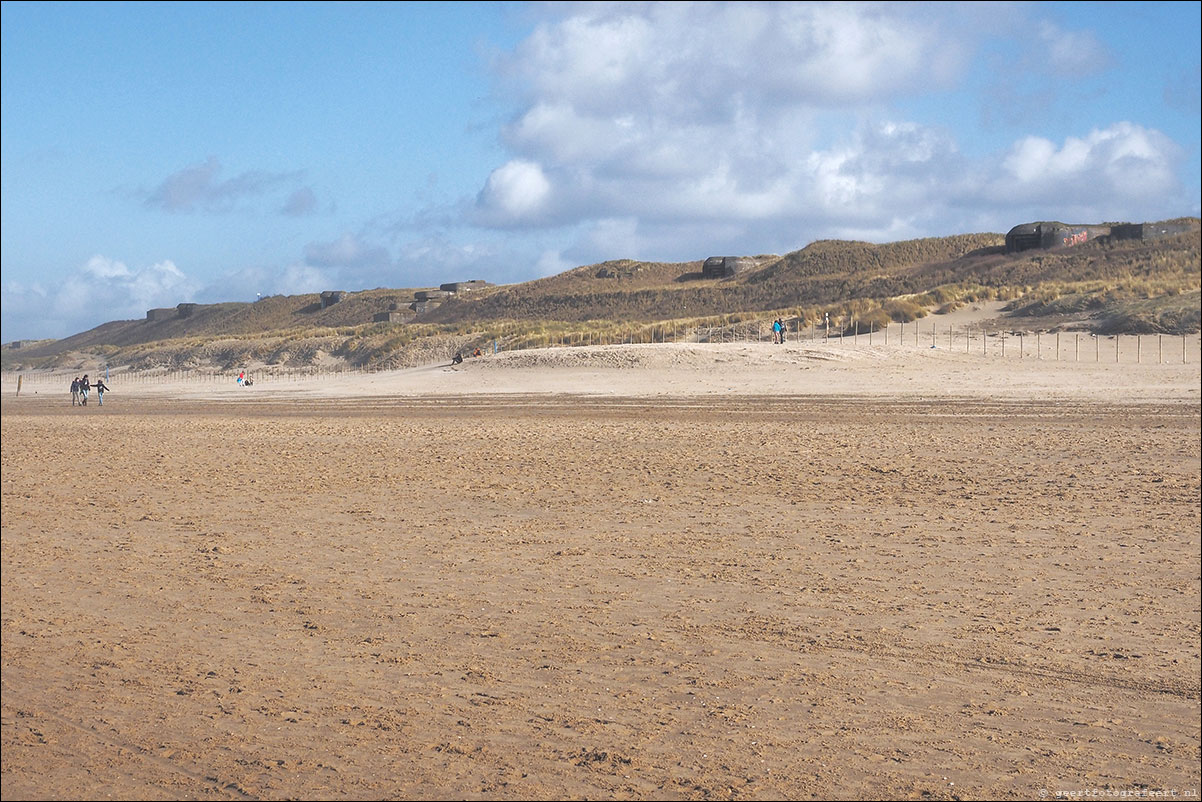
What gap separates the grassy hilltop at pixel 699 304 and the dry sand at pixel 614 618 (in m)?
5.86

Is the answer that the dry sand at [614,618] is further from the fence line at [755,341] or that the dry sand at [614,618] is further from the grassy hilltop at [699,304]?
the fence line at [755,341]

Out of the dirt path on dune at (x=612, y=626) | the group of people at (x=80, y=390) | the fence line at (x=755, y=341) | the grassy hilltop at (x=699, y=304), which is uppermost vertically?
the grassy hilltop at (x=699, y=304)

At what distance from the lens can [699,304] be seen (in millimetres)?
72875

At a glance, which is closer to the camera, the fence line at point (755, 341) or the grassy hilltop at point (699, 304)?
the fence line at point (755, 341)

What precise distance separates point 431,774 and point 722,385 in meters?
21.7

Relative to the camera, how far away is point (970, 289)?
45.2m

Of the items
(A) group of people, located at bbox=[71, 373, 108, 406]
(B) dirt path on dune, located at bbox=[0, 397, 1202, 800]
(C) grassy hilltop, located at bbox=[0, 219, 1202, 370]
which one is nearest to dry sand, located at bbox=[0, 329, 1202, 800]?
(B) dirt path on dune, located at bbox=[0, 397, 1202, 800]

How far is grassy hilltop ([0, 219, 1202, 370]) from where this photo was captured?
3656 cm

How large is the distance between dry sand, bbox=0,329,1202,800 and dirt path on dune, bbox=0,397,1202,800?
28mm

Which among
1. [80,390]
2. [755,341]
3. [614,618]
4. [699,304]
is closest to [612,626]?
[614,618]

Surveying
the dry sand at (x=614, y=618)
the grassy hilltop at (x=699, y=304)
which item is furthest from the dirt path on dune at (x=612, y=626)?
the grassy hilltop at (x=699, y=304)

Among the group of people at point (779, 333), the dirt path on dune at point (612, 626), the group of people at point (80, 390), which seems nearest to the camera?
the dirt path on dune at point (612, 626)

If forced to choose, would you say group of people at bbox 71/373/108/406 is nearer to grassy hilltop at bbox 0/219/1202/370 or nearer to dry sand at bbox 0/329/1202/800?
grassy hilltop at bbox 0/219/1202/370

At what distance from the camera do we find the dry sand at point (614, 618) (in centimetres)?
523
